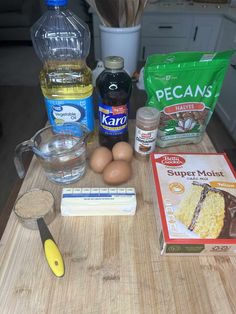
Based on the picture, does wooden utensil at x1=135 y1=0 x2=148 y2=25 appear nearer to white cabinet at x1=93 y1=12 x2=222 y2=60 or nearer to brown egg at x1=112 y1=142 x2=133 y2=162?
brown egg at x1=112 y1=142 x2=133 y2=162

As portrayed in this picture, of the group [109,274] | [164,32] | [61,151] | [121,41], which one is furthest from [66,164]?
[164,32]

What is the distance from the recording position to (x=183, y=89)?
56 centimetres

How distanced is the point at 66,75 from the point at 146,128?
0.78 feet

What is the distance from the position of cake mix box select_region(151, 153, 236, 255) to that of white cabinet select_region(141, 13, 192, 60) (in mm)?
1695

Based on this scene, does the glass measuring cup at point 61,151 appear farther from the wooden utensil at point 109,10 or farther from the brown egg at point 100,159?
the wooden utensil at point 109,10

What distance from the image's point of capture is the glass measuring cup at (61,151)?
505 mm

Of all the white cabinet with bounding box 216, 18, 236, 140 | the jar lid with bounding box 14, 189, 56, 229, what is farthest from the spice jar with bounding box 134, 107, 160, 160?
the white cabinet with bounding box 216, 18, 236, 140

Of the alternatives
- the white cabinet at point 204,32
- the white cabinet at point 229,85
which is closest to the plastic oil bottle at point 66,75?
the white cabinet at point 229,85

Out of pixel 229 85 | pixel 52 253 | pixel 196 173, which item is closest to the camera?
pixel 52 253

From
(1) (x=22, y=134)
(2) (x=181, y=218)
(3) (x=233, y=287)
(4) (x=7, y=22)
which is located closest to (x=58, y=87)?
(2) (x=181, y=218)

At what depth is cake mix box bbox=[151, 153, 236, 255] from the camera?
1.25ft

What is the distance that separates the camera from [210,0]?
195cm

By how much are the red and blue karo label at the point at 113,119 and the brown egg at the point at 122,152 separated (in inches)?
1.2

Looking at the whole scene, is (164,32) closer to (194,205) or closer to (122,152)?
(122,152)
